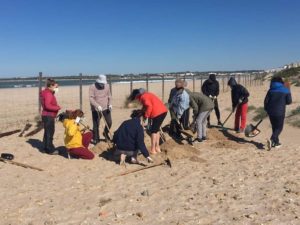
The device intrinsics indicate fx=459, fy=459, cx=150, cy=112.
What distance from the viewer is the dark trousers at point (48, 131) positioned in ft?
30.6

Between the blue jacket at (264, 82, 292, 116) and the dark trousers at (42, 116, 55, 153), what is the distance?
14.7ft

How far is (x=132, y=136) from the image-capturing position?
838 centimetres

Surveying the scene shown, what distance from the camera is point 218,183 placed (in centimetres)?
679

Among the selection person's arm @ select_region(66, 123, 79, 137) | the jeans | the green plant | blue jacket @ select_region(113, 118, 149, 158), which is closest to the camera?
blue jacket @ select_region(113, 118, 149, 158)

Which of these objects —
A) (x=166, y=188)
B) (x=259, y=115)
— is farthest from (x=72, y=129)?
(x=259, y=115)

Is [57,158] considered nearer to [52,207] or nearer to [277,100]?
[52,207]

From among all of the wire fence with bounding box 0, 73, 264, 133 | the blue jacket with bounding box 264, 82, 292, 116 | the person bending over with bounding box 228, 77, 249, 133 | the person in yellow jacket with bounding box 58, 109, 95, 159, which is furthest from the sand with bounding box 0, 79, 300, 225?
the wire fence with bounding box 0, 73, 264, 133

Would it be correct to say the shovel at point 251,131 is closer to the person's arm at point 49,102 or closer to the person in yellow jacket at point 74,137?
the person in yellow jacket at point 74,137

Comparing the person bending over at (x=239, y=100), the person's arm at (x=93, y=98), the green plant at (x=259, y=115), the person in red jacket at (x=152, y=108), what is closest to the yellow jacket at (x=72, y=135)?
the person's arm at (x=93, y=98)

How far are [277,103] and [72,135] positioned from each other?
13.7 feet

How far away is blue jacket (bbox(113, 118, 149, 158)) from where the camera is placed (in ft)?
27.3

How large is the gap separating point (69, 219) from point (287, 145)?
5.77 metres

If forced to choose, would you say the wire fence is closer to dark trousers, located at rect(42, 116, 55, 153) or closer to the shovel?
dark trousers, located at rect(42, 116, 55, 153)

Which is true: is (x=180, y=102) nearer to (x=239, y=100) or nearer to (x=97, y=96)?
(x=97, y=96)
